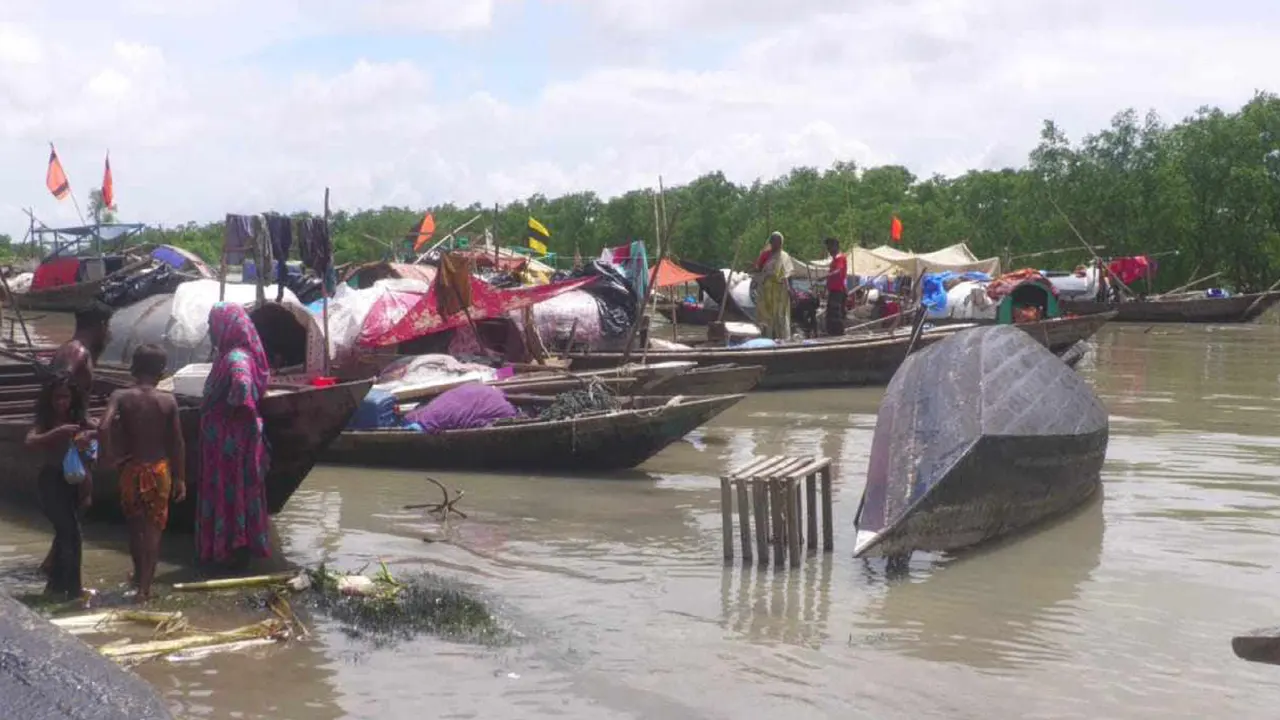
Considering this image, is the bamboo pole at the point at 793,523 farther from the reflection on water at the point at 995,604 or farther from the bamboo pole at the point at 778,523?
the reflection on water at the point at 995,604

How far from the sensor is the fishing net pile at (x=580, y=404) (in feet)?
34.0

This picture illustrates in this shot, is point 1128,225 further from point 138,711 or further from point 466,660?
point 138,711

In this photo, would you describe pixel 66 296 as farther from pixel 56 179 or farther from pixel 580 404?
pixel 580 404

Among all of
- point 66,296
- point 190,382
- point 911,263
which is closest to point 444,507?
point 190,382

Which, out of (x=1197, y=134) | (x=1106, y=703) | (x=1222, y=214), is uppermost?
(x=1197, y=134)

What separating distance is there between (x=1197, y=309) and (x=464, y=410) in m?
25.7

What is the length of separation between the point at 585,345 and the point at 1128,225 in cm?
2993

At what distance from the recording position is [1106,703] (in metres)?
5.45

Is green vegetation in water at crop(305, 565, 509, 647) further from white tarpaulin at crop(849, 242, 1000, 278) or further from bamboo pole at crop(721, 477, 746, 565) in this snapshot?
white tarpaulin at crop(849, 242, 1000, 278)

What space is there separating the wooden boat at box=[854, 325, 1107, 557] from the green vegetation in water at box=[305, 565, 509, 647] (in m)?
2.02

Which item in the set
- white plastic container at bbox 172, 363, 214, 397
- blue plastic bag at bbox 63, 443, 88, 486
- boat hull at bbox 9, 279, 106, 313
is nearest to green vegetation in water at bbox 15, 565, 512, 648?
blue plastic bag at bbox 63, 443, 88, 486

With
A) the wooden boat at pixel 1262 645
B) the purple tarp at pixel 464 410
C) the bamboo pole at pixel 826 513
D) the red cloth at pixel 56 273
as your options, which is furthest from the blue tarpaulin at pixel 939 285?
the wooden boat at pixel 1262 645

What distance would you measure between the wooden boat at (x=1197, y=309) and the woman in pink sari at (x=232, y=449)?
27.3 metres

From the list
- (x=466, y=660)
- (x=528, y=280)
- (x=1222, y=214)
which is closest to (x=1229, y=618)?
(x=466, y=660)
